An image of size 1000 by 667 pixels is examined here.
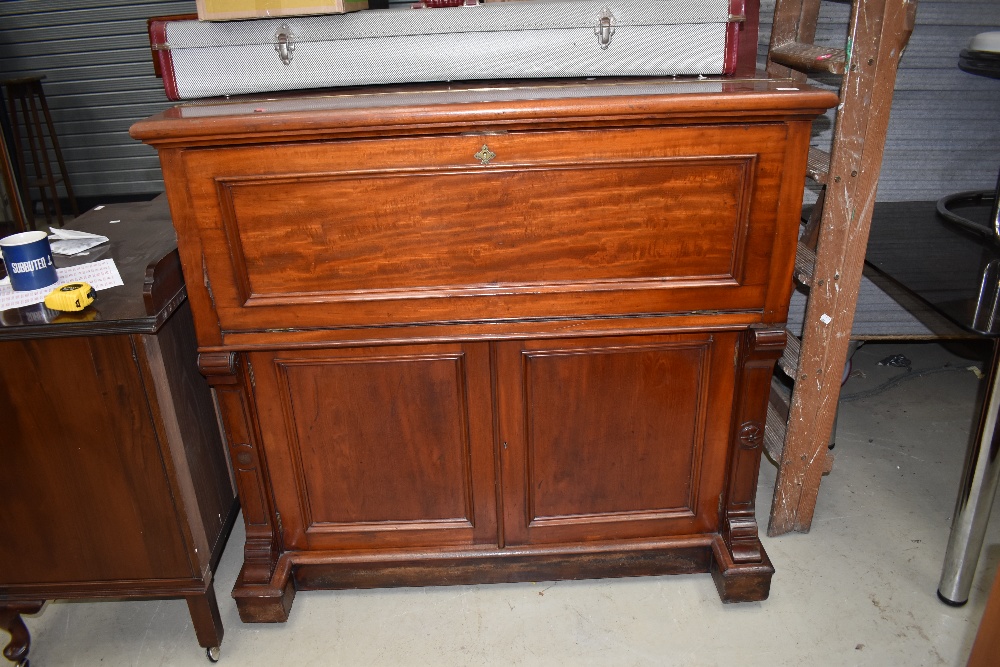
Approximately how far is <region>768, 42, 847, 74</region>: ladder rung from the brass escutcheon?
837 mm

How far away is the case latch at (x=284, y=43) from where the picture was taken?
1.63 m

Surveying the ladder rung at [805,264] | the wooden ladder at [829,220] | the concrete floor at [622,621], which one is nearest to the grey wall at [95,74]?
the wooden ladder at [829,220]

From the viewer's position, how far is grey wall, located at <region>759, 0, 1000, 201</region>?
2291 mm

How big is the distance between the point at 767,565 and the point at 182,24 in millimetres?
1909

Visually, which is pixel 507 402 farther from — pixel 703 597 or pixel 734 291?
pixel 703 597

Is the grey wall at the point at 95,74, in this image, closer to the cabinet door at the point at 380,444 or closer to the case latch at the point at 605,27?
the case latch at the point at 605,27

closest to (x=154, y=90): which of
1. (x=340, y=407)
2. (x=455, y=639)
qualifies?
(x=340, y=407)

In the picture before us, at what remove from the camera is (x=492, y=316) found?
1.62 m

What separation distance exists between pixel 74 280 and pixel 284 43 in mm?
755

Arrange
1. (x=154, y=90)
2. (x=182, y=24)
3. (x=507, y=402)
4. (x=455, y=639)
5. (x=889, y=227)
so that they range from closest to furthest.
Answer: (x=182, y=24) → (x=507, y=402) → (x=455, y=639) → (x=889, y=227) → (x=154, y=90)

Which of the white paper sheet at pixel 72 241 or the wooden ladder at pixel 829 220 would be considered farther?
the white paper sheet at pixel 72 241

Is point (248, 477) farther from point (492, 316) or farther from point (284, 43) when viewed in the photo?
point (284, 43)

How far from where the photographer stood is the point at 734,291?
162cm

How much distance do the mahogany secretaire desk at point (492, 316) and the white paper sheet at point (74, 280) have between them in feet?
1.06
